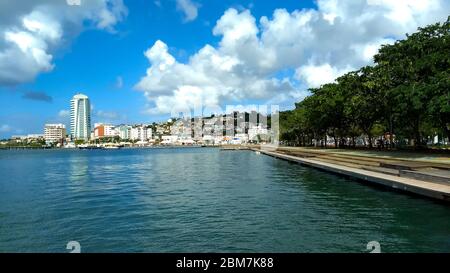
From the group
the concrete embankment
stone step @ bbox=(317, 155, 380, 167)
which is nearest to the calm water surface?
the concrete embankment

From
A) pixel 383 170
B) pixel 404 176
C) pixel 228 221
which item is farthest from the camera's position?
pixel 383 170

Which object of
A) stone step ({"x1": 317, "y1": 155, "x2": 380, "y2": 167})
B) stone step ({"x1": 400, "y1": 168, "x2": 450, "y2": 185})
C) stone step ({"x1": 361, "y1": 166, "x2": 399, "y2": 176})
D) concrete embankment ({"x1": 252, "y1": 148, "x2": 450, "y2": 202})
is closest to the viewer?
concrete embankment ({"x1": 252, "y1": 148, "x2": 450, "y2": 202})

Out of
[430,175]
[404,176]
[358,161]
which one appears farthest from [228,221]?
[358,161]

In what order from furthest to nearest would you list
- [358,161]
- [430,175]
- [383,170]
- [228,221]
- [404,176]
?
[358,161], [383,170], [404,176], [430,175], [228,221]

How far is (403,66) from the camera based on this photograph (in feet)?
137

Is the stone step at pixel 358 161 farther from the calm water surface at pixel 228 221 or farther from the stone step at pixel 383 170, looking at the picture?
the calm water surface at pixel 228 221

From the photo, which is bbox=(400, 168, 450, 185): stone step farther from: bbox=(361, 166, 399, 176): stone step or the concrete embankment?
bbox=(361, 166, 399, 176): stone step

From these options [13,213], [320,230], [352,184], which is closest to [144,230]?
[320,230]

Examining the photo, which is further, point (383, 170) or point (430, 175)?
point (383, 170)

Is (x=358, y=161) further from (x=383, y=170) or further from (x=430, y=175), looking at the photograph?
(x=430, y=175)

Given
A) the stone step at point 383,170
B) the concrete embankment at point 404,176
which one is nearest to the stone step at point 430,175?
the concrete embankment at point 404,176

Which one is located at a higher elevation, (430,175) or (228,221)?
(430,175)

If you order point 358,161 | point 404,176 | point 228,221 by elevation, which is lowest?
point 228,221
